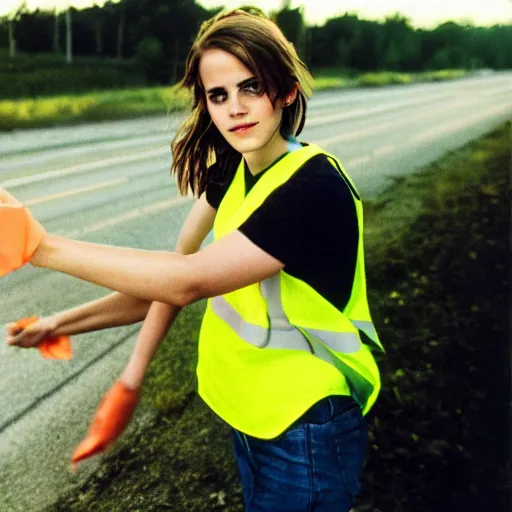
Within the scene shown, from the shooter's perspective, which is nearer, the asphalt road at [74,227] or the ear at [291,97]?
the ear at [291,97]

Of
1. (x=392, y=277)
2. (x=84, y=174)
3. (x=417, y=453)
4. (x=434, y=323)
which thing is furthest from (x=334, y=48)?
(x=392, y=277)

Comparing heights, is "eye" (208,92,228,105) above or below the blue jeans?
above

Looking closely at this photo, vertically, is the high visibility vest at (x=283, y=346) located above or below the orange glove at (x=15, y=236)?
below

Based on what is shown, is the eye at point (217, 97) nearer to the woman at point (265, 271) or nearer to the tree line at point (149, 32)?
the woman at point (265, 271)

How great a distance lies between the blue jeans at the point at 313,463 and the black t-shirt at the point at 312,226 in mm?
193

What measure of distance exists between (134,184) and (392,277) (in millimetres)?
1419

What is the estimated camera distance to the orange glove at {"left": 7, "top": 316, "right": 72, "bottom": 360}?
107 centimetres

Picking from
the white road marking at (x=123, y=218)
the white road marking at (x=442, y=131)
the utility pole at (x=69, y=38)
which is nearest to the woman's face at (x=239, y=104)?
the utility pole at (x=69, y=38)

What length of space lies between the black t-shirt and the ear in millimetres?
113

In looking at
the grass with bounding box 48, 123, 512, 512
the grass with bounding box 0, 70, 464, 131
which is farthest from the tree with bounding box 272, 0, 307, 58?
the grass with bounding box 48, 123, 512, 512

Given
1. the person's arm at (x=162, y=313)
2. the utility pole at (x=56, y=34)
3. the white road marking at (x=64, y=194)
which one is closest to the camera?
the person's arm at (x=162, y=313)

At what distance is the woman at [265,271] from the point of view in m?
0.74

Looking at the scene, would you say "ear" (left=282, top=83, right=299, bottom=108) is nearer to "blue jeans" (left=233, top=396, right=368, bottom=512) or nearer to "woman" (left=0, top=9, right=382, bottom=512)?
"woman" (left=0, top=9, right=382, bottom=512)

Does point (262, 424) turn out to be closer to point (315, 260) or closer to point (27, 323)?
point (315, 260)
